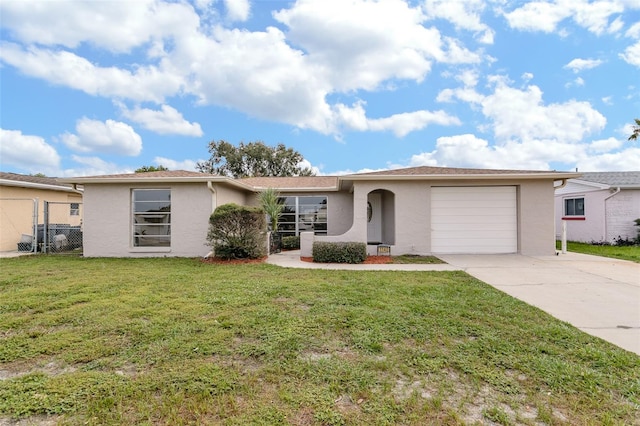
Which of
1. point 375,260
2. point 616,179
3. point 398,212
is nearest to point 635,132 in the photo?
point 616,179

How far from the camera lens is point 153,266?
28.3ft

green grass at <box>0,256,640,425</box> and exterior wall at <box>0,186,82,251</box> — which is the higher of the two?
exterior wall at <box>0,186,82,251</box>

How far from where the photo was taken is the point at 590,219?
49.9 feet

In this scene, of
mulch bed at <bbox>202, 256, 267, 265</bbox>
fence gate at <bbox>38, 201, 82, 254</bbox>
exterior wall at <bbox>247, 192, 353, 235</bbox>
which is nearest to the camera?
mulch bed at <bbox>202, 256, 267, 265</bbox>

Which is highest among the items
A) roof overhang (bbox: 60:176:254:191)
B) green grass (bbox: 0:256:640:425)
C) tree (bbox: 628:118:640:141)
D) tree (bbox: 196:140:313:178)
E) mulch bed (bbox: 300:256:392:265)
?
tree (bbox: 196:140:313:178)

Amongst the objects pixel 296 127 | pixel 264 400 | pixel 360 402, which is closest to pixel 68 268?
pixel 264 400

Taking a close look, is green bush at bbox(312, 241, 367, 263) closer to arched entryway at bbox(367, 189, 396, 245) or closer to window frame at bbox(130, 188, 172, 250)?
arched entryway at bbox(367, 189, 396, 245)

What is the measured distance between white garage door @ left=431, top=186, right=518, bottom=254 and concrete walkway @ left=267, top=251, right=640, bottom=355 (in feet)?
2.25

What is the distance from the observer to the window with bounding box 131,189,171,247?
10.8 meters

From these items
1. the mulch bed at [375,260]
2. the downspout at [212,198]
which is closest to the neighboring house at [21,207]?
the downspout at [212,198]

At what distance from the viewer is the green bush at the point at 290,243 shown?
1328 cm

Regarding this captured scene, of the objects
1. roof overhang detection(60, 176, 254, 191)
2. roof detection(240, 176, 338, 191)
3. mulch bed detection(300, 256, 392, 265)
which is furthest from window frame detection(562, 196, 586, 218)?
roof overhang detection(60, 176, 254, 191)

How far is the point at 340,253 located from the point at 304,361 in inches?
256

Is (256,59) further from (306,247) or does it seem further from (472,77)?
(472,77)
